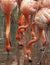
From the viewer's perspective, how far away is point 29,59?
205cm

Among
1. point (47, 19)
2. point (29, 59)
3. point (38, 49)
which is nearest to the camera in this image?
point (47, 19)

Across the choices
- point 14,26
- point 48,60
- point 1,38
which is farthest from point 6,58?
point 14,26

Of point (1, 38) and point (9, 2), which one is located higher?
point (9, 2)

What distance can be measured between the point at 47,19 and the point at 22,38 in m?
0.85

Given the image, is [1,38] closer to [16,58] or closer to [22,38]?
[22,38]

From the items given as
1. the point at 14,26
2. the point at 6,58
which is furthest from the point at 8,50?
the point at 14,26

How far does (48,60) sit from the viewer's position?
6.79 ft

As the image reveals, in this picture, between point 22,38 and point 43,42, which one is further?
point 22,38

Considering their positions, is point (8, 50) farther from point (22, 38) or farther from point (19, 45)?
point (22, 38)

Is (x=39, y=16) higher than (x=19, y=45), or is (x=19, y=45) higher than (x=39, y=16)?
(x=39, y=16)

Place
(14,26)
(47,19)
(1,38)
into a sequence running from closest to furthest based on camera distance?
1. (47,19)
2. (1,38)
3. (14,26)

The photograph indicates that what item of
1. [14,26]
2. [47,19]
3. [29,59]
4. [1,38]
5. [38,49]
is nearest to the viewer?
[47,19]

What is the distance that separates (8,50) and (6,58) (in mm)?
78

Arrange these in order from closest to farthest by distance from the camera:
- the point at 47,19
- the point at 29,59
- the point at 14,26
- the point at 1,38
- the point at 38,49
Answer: the point at 47,19, the point at 29,59, the point at 38,49, the point at 1,38, the point at 14,26
